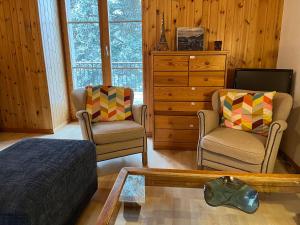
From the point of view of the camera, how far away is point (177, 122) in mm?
3012

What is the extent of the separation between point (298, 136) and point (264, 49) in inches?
47.1

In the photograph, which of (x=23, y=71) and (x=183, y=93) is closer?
(x=183, y=93)

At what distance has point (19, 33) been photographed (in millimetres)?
3418

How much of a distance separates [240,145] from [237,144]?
3 cm

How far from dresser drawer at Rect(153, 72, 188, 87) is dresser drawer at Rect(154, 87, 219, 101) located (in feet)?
0.19

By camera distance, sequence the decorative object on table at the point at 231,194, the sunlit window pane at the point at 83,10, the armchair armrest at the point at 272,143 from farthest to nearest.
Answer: the sunlit window pane at the point at 83,10, the armchair armrest at the point at 272,143, the decorative object on table at the point at 231,194

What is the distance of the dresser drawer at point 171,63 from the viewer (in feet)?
9.29

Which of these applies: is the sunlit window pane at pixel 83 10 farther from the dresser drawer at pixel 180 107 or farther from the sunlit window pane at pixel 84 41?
the dresser drawer at pixel 180 107

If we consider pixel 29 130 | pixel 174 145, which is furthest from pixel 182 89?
pixel 29 130

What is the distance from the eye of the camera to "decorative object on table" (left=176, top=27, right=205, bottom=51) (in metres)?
3.14

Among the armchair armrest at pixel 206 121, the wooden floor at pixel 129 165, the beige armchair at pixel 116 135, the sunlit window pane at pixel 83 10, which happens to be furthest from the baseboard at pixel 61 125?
the armchair armrest at pixel 206 121

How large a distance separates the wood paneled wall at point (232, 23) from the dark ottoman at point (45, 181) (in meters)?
2.01

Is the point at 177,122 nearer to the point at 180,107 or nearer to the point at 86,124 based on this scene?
the point at 180,107

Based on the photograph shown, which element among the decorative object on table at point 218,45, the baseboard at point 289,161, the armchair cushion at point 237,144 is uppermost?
the decorative object on table at point 218,45
